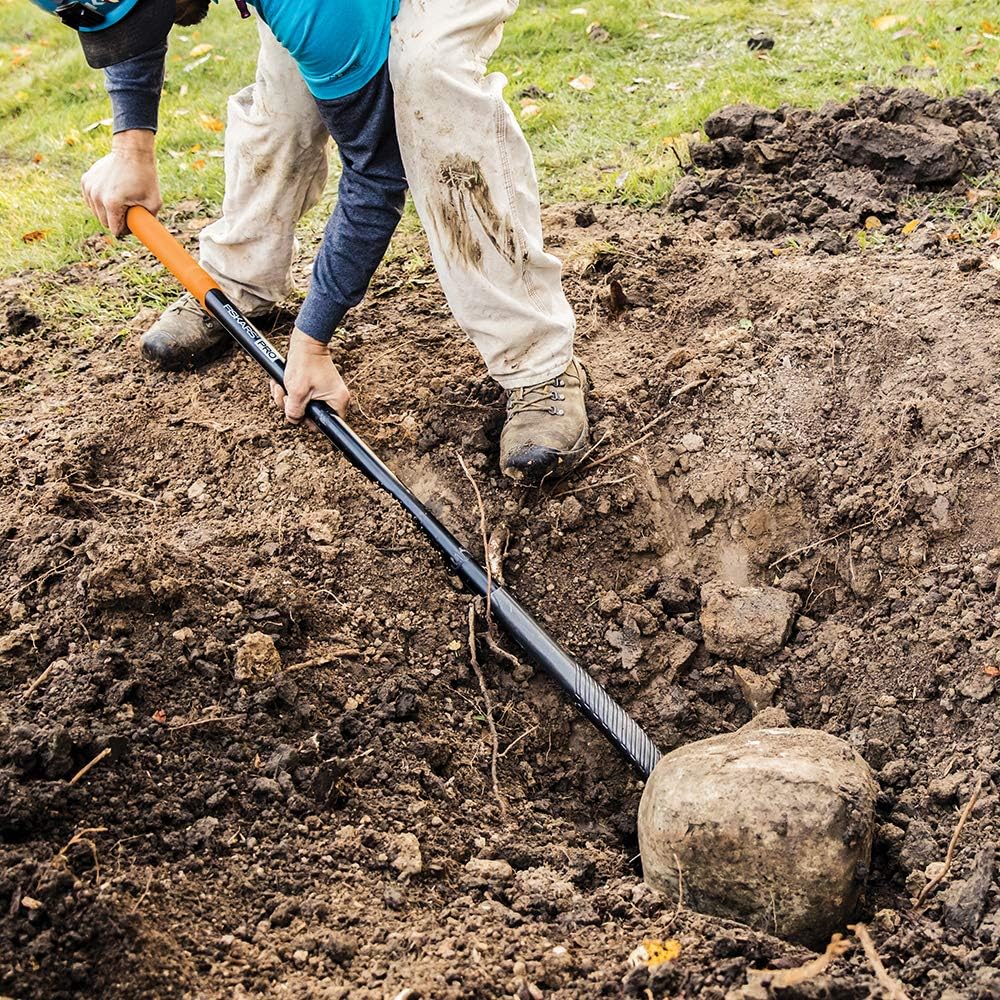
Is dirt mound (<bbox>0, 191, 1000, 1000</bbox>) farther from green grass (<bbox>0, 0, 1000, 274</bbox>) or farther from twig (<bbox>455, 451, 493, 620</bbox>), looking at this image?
green grass (<bbox>0, 0, 1000, 274</bbox>)

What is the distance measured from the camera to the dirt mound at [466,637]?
1.80 m

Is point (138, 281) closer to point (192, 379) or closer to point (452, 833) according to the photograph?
point (192, 379)

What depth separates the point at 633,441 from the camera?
295cm

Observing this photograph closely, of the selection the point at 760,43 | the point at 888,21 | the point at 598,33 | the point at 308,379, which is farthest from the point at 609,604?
the point at 598,33

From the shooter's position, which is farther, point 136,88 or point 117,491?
point 117,491

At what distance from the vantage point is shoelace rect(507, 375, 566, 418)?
2836 mm

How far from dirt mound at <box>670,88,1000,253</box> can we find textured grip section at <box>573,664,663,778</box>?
1.94m

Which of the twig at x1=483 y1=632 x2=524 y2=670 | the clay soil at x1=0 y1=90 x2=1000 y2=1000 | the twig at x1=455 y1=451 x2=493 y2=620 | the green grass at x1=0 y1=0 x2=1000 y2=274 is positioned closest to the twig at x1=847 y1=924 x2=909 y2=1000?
the clay soil at x1=0 y1=90 x2=1000 y2=1000

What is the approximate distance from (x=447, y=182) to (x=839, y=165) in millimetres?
2105

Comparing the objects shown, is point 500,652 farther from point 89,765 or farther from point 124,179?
point 124,179

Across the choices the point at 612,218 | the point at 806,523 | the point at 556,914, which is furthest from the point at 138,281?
the point at 556,914

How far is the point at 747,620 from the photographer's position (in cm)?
258

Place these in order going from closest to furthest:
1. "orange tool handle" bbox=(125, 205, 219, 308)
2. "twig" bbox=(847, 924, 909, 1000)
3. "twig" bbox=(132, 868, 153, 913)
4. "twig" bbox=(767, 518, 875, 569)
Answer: "twig" bbox=(847, 924, 909, 1000)
"twig" bbox=(132, 868, 153, 913)
"twig" bbox=(767, 518, 875, 569)
"orange tool handle" bbox=(125, 205, 219, 308)

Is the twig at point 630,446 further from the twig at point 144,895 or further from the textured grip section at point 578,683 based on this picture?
the twig at point 144,895
